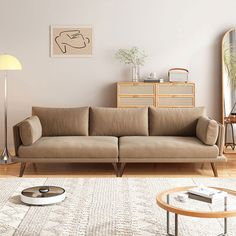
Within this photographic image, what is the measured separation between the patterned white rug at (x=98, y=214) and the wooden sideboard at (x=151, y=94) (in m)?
1.93

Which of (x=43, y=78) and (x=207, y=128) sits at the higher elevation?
(x=43, y=78)

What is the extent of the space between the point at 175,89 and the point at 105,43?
1251 millimetres

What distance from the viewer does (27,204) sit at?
3.70 meters

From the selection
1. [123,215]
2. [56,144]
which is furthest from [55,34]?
[123,215]

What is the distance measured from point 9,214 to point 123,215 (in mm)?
899

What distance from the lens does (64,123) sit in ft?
18.4

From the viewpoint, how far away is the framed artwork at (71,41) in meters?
6.52

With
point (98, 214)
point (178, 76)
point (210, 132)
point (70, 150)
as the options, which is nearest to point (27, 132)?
point (70, 150)

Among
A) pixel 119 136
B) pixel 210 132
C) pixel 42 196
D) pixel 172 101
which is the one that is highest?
pixel 172 101

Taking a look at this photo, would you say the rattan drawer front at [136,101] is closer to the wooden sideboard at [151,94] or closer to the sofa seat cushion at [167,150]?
the wooden sideboard at [151,94]

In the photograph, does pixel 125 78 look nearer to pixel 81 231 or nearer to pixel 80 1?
pixel 80 1

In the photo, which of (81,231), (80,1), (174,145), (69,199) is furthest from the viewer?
(80,1)

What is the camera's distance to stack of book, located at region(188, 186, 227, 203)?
288 cm

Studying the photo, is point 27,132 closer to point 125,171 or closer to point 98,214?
point 125,171
